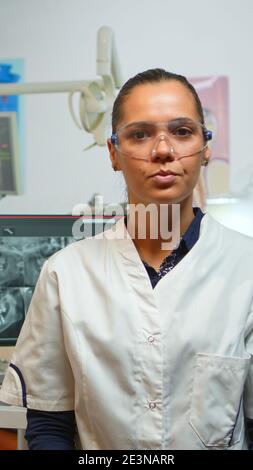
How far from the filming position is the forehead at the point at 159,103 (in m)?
0.89

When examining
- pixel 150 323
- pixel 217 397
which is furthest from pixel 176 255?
pixel 217 397

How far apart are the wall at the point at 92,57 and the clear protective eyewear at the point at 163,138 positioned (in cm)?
66

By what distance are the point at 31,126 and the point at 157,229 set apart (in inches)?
35.3

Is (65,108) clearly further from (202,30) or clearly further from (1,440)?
(1,440)

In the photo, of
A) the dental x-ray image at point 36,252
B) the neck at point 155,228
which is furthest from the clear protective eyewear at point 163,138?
the dental x-ray image at point 36,252

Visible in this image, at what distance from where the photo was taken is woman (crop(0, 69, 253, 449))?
0.87 m

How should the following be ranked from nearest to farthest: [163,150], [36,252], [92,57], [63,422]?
[163,150] → [63,422] → [36,252] → [92,57]

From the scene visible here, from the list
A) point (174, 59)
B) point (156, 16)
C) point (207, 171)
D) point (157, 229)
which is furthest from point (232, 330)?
point (156, 16)

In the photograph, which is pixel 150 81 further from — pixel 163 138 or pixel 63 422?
pixel 63 422

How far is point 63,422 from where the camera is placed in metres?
0.97

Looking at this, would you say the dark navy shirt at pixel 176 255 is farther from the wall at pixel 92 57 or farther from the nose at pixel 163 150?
the wall at pixel 92 57

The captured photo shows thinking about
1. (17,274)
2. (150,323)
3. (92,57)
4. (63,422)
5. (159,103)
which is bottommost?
(63,422)

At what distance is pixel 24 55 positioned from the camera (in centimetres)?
167

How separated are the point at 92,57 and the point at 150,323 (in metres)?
1.11
